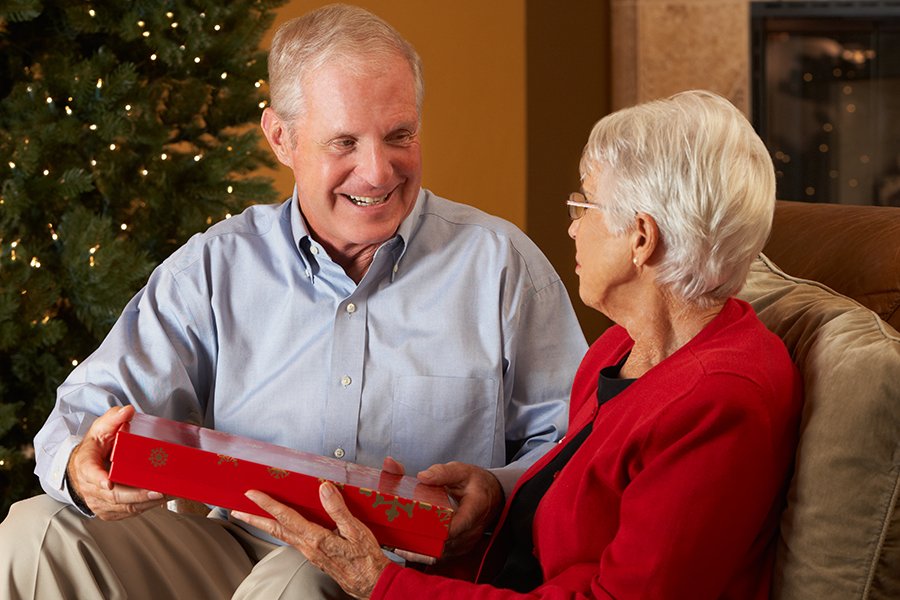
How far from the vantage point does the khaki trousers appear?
3.54ft

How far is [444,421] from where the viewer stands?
1364mm

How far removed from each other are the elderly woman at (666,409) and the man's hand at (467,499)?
0.12 meters

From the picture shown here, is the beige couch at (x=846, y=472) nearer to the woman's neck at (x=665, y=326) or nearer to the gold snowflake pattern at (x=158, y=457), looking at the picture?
the woman's neck at (x=665, y=326)

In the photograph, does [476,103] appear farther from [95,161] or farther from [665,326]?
[665,326]

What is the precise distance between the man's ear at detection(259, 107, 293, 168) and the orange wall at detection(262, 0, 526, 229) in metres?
2.22

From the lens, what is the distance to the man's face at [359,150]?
131 centimetres

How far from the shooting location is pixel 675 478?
84 centimetres

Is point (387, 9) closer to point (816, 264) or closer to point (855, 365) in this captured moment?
point (816, 264)

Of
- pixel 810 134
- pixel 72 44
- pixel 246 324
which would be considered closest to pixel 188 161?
pixel 72 44

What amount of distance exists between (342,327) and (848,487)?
0.80 metres

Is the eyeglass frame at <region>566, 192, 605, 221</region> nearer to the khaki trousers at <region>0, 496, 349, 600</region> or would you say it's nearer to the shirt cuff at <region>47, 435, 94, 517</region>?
the khaki trousers at <region>0, 496, 349, 600</region>

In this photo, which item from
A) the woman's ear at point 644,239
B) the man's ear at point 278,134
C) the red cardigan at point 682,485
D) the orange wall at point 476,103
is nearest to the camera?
the red cardigan at point 682,485

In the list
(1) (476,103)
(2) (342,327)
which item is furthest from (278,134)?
(1) (476,103)

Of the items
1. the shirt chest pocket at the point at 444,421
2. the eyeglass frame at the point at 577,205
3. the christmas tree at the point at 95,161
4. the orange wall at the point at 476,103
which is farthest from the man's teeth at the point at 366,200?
the orange wall at the point at 476,103
